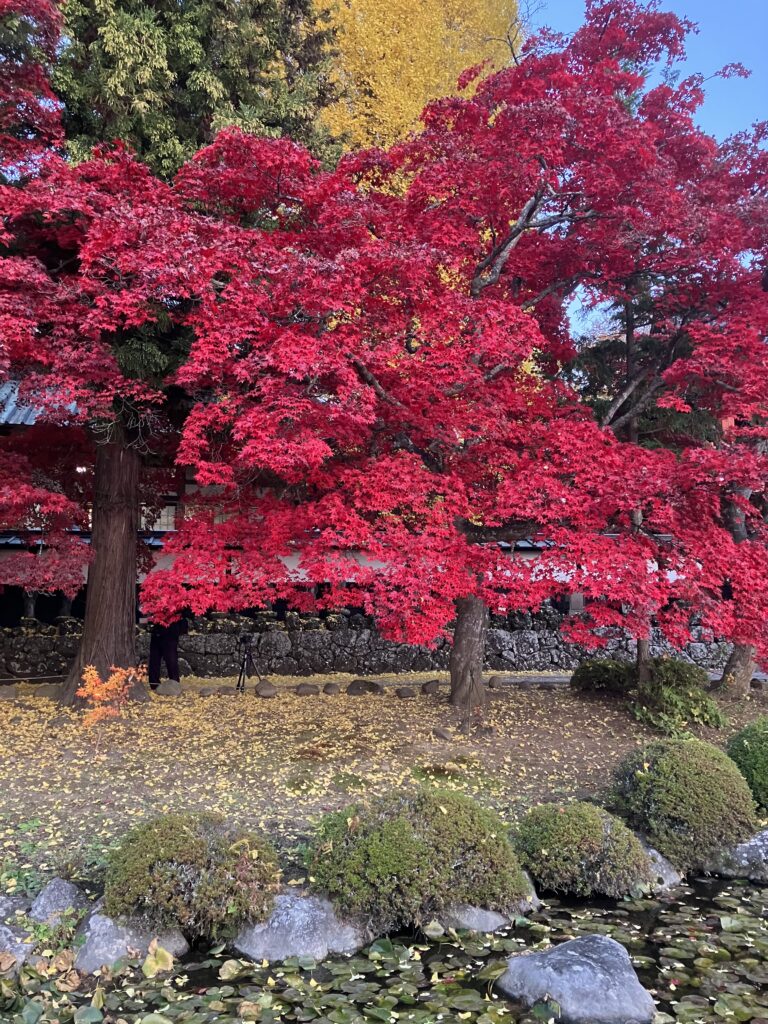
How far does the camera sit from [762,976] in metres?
Answer: 4.47

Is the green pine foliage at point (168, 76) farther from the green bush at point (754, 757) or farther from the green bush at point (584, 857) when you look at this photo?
the green bush at point (754, 757)

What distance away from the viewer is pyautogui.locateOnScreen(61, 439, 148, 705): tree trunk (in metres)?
9.80

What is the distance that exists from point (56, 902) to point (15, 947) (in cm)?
42

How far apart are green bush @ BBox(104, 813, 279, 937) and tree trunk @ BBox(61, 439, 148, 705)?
5.17m

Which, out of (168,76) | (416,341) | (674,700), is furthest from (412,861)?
(168,76)

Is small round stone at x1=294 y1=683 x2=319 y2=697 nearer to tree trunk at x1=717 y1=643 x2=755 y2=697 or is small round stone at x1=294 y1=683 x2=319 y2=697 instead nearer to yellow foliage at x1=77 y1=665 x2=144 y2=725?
yellow foliage at x1=77 y1=665 x2=144 y2=725

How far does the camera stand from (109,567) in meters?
9.80

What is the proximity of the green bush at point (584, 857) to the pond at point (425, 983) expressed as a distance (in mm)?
287

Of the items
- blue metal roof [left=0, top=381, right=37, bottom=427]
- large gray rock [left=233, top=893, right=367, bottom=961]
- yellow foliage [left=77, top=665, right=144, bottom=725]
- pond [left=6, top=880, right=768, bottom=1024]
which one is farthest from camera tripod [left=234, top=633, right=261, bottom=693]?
pond [left=6, top=880, right=768, bottom=1024]

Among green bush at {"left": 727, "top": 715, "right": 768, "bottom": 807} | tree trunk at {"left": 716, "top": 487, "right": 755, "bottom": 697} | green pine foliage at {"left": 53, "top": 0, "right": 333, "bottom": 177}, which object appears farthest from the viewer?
tree trunk at {"left": 716, "top": 487, "right": 755, "bottom": 697}

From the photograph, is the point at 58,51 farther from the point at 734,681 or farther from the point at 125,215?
the point at 734,681

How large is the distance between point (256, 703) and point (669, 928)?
22.4 ft

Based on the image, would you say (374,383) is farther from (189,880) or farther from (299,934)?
(299,934)

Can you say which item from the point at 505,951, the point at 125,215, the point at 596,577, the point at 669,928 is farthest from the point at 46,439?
the point at 669,928
